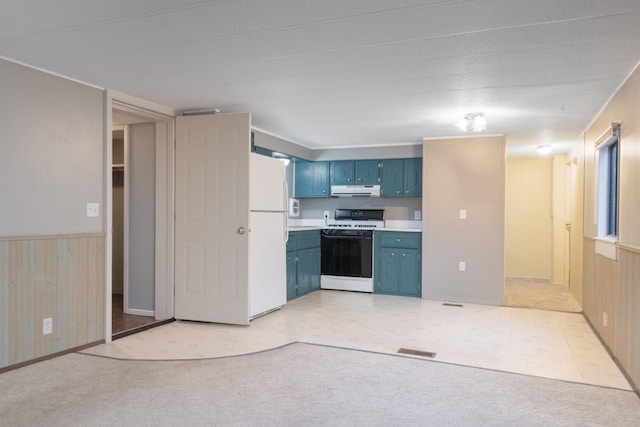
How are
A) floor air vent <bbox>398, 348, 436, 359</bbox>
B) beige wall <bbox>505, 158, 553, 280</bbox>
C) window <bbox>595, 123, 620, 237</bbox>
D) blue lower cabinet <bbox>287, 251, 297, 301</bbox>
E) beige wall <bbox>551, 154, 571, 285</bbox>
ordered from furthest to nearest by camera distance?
beige wall <bbox>505, 158, 553, 280</bbox> → beige wall <bbox>551, 154, 571, 285</bbox> → blue lower cabinet <bbox>287, 251, 297, 301</bbox> → window <bbox>595, 123, 620, 237</bbox> → floor air vent <bbox>398, 348, 436, 359</bbox>

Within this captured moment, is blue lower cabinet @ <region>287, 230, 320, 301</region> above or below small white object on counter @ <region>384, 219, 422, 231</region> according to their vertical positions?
below

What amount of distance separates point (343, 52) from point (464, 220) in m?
3.50

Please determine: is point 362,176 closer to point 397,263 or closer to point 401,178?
point 401,178

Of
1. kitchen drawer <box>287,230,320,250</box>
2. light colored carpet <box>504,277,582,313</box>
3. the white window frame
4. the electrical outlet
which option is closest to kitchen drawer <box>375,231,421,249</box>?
kitchen drawer <box>287,230,320,250</box>

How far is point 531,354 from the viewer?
3.52 meters

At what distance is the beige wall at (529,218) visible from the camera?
766cm

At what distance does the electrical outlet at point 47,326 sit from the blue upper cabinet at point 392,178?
14.6ft

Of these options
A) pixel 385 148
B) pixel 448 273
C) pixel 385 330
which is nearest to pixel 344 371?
pixel 385 330

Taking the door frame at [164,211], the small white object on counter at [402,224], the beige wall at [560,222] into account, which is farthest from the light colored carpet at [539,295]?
the door frame at [164,211]

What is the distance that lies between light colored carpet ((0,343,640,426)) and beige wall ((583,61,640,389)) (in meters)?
0.47

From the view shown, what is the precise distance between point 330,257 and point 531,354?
3310 mm

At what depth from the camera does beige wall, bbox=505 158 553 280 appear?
766cm

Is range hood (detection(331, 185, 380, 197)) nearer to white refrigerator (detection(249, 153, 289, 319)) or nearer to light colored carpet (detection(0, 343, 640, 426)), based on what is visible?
white refrigerator (detection(249, 153, 289, 319))

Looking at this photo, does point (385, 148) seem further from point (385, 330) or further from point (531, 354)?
point (531, 354)
